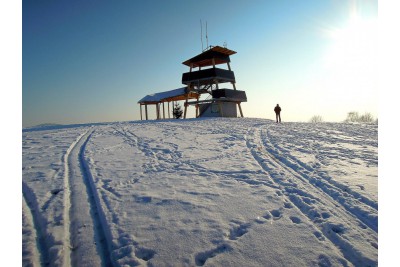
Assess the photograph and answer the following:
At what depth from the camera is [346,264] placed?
329cm

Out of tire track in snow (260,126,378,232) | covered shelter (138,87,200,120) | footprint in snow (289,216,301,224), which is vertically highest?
covered shelter (138,87,200,120)

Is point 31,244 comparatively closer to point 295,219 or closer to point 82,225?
point 82,225

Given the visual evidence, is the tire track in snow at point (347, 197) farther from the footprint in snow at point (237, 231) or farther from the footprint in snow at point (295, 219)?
the footprint in snow at point (237, 231)

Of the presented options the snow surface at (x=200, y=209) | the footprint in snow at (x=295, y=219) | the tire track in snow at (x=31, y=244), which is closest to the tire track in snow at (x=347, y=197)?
the snow surface at (x=200, y=209)

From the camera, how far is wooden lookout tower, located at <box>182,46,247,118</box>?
97.8ft

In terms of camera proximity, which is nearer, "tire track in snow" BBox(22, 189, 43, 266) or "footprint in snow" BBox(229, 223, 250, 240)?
"tire track in snow" BBox(22, 189, 43, 266)

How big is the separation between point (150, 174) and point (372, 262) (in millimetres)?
5586

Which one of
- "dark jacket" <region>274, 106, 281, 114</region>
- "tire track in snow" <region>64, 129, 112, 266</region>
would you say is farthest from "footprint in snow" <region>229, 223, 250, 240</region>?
"dark jacket" <region>274, 106, 281, 114</region>

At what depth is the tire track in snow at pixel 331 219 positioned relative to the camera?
3.53 metres

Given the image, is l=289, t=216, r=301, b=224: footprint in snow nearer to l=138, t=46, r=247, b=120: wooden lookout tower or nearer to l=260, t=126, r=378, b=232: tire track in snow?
l=260, t=126, r=378, b=232: tire track in snow

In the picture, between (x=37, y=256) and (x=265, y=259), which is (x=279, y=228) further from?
(x=37, y=256)

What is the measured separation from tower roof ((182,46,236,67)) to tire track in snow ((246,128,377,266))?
26.5 m

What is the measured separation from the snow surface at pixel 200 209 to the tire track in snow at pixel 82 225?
0.06ft
